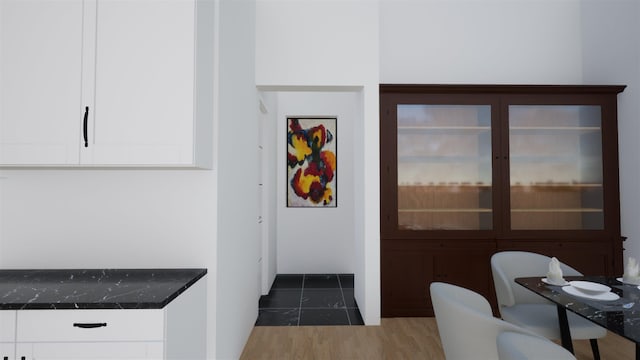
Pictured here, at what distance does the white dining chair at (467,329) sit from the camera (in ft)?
4.41

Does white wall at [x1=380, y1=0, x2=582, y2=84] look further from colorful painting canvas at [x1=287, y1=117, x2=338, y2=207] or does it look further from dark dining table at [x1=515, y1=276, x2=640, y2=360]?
dark dining table at [x1=515, y1=276, x2=640, y2=360]

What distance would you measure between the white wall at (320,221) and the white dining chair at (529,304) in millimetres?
2524

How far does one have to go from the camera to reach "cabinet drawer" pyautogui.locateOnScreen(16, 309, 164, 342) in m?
1.29

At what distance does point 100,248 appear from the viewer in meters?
1.81

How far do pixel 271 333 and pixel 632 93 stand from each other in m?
4.21

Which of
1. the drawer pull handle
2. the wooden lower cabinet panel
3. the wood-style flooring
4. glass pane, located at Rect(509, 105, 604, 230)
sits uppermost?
glass pane, located at Rect(509, 105, 604, 230)

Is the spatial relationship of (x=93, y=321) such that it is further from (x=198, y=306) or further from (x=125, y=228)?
(x=125, y=228)

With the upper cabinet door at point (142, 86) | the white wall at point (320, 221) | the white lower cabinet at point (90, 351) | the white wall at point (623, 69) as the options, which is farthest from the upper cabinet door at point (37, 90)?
the white wall at point (623, 69)

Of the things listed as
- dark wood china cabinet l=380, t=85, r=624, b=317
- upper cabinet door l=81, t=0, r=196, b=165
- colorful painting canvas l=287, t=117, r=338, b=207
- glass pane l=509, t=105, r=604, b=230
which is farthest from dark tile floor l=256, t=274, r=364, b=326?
upper cabinet door l=81, t=0, r=196, b=165

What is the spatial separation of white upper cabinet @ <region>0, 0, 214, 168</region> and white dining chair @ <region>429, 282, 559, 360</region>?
137cm

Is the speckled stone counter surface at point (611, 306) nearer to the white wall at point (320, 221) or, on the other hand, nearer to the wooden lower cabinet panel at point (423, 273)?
the wooden lower cabinet panel at point (423, 273)

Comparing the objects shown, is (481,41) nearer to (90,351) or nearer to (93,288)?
(93,288)

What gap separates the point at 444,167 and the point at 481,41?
1.57 m

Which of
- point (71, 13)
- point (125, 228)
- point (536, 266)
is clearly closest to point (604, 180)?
point (536, 266)
